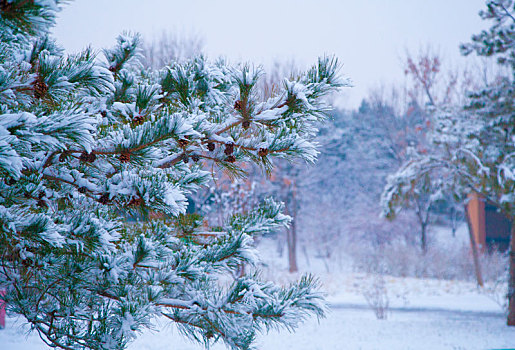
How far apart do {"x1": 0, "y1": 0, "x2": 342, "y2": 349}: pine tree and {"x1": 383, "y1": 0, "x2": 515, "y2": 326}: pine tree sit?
6794 mm

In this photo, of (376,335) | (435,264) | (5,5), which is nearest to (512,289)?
(376,335)

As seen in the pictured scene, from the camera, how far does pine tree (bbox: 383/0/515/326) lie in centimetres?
778

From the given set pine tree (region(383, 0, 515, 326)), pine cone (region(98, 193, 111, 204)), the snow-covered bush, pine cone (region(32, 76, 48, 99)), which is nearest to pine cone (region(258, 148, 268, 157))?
pine cone (region(98, 193, 111, 204))

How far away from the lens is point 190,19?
47.2ft

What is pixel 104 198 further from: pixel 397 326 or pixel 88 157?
pixel 397 326

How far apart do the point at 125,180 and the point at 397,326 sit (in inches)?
329

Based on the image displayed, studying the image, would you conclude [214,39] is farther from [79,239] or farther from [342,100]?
[79,239]

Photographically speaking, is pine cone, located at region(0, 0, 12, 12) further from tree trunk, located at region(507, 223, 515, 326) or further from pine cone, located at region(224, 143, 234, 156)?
tree trunk, located at region(507, 223, 515, 326)

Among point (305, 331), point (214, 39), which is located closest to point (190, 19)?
point (214, 39)

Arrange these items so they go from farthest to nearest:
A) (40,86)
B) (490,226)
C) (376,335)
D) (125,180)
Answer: (490,226), (376,335), (125,180), (40,86)

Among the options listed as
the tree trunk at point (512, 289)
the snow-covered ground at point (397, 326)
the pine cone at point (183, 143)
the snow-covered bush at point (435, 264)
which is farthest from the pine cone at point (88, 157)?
the snow-covered bush at point (435, 264)

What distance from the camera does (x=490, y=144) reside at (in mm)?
8750

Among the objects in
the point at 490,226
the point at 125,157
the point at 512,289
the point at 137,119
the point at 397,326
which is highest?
the point at 137,119

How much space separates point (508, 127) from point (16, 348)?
824 centimetres
